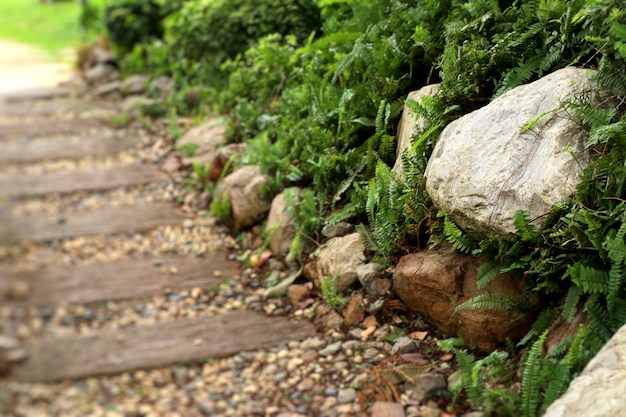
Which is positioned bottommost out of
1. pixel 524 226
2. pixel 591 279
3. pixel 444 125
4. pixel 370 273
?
pixel 370 273

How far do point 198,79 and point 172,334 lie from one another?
4.60m

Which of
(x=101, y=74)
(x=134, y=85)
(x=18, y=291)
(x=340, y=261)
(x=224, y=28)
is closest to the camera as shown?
(x=18, y=291)

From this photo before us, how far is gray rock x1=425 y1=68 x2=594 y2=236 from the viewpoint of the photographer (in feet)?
11.3

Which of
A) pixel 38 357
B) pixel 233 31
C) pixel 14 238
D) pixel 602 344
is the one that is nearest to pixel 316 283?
pixel 602 344

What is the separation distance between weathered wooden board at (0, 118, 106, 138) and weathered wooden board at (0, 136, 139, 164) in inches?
13.4

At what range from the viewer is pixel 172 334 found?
429 centimetres

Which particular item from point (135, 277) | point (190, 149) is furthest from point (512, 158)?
point (190, 149)

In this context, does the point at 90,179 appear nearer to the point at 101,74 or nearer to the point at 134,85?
the point at 134,85

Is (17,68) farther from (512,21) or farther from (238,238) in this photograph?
(512,21)

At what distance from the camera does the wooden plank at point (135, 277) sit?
15.2 feet

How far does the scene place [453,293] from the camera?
3.80 m

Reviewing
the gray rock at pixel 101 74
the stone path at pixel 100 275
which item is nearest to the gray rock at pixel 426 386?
the stone path at pixel 100 275

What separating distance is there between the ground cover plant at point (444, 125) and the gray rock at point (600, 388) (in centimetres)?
20

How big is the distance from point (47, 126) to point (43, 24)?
8391 mm
